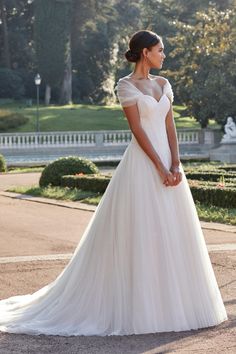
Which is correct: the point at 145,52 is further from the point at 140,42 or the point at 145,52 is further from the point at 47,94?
the point at 47,94

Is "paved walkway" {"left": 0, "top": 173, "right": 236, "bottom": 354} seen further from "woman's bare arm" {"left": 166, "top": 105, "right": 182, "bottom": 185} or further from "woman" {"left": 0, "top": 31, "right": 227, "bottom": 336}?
"woman's bare arm" {"left": 166, "top": 105, "right": 182, "bottom": 185}

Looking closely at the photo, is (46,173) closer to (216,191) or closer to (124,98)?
(216,191)

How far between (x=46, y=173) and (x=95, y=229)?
1354 cm

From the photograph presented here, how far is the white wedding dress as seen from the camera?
17.8ft

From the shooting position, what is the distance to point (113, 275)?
5.56 metres

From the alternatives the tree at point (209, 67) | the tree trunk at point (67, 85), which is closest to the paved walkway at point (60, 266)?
the tree at point (209, 67)

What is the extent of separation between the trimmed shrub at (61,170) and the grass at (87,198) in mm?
319

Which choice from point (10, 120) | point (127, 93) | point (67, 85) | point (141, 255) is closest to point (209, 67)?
point (10, 120)

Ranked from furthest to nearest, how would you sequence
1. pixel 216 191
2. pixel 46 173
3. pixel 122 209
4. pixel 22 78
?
pixel 22 78 < pixel 46 173 < pixel 216 191 < pixel 122 209

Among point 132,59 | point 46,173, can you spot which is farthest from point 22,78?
point 132,59

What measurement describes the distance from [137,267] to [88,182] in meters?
12.0

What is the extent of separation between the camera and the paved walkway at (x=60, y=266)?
5093mm

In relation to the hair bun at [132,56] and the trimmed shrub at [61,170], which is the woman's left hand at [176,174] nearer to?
the hair bun at [132,56]

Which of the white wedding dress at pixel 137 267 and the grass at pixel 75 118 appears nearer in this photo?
the white wedding dress at pixel 137 267
